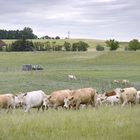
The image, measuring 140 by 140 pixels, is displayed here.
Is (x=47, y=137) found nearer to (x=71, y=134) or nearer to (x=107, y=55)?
(x=71, y=134)

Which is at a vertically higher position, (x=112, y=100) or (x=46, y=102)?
(x=46, y=102)

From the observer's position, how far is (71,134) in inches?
472

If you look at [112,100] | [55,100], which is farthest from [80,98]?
[112,100]

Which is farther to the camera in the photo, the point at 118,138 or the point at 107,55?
the point at 107,55

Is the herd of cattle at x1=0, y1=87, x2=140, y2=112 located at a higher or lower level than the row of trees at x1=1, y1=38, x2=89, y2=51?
higher

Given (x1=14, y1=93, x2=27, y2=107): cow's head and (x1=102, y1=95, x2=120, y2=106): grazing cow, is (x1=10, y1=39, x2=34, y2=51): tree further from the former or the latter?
(x1=14, y1=93, x2=27, y2=107): cow's head

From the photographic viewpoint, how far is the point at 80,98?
2209cm

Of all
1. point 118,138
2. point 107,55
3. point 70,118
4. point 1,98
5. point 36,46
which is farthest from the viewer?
point 36,46

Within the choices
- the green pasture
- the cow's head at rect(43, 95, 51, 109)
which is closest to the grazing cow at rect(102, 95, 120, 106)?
the cow's head at rect(43, 95, 51, 109)

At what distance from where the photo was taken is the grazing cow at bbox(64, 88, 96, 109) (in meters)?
21.7

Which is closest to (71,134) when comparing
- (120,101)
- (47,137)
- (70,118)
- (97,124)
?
(47,137)

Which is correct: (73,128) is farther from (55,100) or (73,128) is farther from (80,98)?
(55,100)

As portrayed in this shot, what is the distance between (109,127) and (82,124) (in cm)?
95

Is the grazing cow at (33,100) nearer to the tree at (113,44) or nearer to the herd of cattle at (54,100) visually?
the herd of cattle at (54,100)
